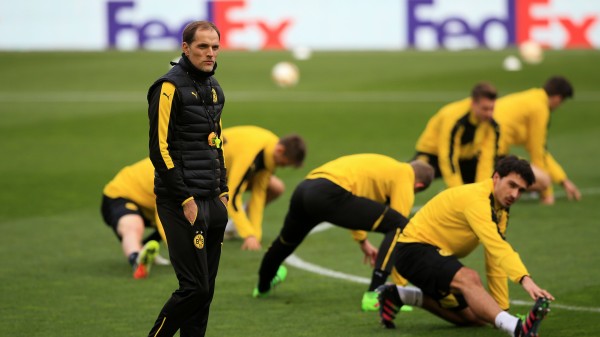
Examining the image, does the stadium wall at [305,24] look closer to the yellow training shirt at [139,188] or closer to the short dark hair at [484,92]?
the short dark hair at [484,92]

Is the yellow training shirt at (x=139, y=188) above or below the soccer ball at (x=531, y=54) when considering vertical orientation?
above

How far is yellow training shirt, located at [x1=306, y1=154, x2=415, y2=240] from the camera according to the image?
10609mm

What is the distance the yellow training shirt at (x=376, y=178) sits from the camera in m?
10.6

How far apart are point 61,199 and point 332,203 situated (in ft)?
21.6

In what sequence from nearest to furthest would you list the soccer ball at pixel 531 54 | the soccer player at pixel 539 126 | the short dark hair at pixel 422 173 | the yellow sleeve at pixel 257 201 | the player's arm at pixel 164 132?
the player's arm at pixel 164 132
the short dark hair at pixel 422 173
the yellow sleeve at pixel 257 201
the soccer player at pixel 539 126
the soccer ball at pixel 531 54

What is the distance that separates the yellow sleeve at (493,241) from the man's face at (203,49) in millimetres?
2324

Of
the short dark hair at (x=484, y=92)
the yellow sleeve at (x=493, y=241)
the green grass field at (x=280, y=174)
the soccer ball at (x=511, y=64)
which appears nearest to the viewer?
the yellow sleeve at (x=493, y=241)

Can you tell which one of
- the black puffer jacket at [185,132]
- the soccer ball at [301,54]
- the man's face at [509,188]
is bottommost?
the soccer ball at [301,54]

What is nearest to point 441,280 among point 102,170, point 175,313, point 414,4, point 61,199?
point 175,313

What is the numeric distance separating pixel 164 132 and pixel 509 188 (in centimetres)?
261

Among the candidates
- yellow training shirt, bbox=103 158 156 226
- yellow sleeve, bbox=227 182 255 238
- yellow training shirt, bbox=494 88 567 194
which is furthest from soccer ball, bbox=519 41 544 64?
yellow training shirt, bbox=103 158 156 226

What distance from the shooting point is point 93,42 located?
1537 inches

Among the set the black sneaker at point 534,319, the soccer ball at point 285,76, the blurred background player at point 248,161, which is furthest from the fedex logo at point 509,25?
the black sneaker at point 534,319

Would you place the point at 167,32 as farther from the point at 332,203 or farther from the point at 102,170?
the point at 332,203
